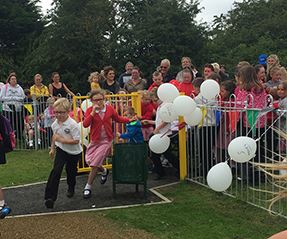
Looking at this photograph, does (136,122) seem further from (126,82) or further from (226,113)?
(126,82)

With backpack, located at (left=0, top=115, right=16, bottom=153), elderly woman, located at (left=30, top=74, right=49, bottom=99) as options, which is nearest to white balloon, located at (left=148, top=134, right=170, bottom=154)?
backpack, located at (left=0, top=115, right=16, bottom=153)

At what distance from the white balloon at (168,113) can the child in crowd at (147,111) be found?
1295 millimetres

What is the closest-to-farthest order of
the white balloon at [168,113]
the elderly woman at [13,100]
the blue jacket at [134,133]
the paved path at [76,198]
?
the paved path at [76,198] < the white balloon at [168,113] < the blue jacket at [134,133] < the elderly woman at [13,100]

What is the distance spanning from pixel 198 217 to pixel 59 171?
2.13 metres

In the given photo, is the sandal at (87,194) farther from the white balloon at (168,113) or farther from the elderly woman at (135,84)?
the elderly woman at (135,84)

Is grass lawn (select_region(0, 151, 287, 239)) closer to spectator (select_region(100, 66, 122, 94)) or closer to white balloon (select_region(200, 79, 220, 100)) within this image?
white balloon (select_region(200, 79, 220, 100))

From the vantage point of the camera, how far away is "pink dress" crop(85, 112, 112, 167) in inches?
299

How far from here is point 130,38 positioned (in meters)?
34.1

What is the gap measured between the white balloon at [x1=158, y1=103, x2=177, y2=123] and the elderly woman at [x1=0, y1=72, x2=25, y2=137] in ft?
23.4

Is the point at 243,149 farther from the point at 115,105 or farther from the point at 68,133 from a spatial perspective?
the point at 115,105

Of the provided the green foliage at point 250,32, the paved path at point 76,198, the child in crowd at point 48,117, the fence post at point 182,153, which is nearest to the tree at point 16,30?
the green foliage at point 250,32

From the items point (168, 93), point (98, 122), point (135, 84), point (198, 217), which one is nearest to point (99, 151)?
point (98, 122)

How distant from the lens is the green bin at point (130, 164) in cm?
731

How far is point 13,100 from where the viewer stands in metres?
13.8
